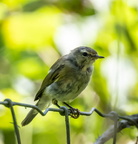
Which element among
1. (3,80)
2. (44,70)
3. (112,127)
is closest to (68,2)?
(44,70)

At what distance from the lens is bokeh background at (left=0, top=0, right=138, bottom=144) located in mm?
3918

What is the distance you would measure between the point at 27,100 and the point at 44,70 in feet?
1.17

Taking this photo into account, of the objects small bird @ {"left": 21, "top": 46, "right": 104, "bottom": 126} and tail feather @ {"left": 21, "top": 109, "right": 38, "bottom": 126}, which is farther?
small bird @ {"left": 21, "top": 46, "right": 104, "bottom": 126}

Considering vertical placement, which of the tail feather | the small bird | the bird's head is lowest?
the tail feather

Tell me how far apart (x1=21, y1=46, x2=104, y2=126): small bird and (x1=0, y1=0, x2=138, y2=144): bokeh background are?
0.08m

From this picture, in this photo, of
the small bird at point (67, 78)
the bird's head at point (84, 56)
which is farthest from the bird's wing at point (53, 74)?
the bird's head at point (84, 56)

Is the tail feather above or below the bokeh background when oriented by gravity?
below

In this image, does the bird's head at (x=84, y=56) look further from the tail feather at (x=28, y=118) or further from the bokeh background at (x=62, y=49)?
the tail feather at (x=28, y=118)

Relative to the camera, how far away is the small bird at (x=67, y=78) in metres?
4.13

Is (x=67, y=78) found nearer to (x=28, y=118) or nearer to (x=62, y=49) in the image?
(x=62, y=49)

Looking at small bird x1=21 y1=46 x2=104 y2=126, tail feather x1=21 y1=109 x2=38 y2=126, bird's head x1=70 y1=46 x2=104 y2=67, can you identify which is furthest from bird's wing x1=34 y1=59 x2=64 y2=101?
tail feather x1=21 y1=109 x2=38 y2=126

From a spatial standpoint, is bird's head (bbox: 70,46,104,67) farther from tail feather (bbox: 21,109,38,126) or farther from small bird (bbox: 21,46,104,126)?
tail feather (bbox: 21,109,38,126)

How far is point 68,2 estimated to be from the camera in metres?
4.32

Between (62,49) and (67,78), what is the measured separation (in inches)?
13.7
